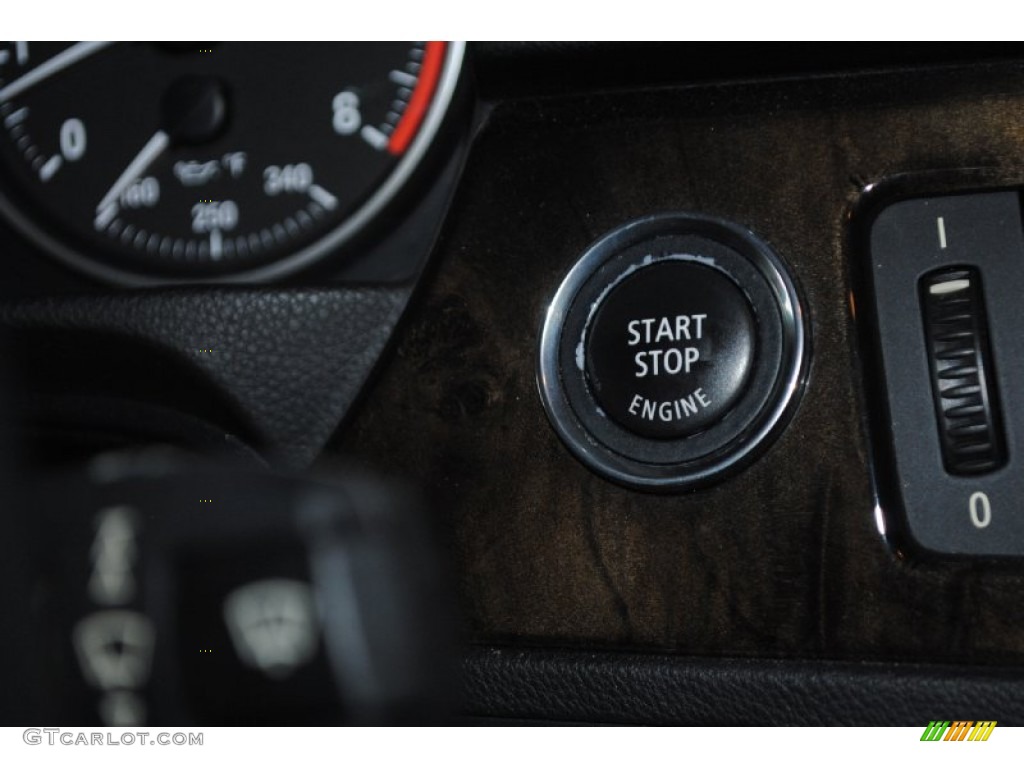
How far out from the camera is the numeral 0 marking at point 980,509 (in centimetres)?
62

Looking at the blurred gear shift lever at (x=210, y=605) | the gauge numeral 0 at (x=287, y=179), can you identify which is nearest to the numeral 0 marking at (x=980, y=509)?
the blurred gear shift lever at (x=210, y=605)

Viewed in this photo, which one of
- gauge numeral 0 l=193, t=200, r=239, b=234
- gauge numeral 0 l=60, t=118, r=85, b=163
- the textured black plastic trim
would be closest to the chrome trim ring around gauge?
the textured black plastic trim

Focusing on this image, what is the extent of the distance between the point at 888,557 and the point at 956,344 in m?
0.13

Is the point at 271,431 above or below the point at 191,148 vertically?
below

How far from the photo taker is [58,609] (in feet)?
1.35

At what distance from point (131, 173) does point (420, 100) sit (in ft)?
0.67

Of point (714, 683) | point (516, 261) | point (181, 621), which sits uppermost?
point (516, 261)

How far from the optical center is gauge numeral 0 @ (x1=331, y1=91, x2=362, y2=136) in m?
0.74

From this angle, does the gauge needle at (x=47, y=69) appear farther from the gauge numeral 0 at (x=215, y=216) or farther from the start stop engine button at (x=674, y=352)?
the start stop engine button at (x=674, y=352)

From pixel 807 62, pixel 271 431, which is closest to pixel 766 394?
pixel 807 62

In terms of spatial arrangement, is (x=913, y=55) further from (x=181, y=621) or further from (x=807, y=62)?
(x=181, y=621)

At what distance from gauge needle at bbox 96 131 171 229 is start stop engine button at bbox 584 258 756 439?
1.08 feet
